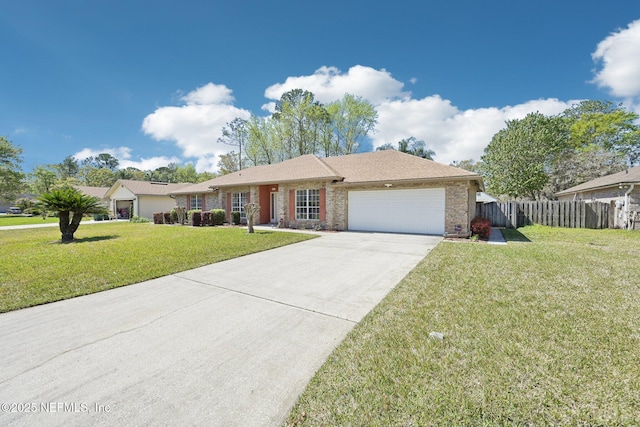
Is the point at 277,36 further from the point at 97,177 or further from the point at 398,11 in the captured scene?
the point at 97,177

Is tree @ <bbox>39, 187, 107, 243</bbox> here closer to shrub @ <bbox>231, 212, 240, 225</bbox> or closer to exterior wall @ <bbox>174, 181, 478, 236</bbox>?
shrub @ <bbox>231, 212, 240, 225</bbox>

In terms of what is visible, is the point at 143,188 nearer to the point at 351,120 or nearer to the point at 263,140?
the point at 263,140

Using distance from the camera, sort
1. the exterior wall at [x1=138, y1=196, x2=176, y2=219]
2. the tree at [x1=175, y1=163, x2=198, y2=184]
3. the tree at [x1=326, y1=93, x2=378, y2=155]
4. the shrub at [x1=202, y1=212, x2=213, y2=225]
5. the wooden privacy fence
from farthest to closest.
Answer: the tree at [x1=175, y1=163, x2=198, y2=184] → the tree at [x1=326, y1=93, x2=378, y2=155] → the exterior wall at [x1=138, y1=196, x2=176, y2=219] → the shrub at [x1=202, y1=212, x2=213, y2=225] → the wooden privacy fence

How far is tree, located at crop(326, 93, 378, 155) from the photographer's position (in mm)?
27531

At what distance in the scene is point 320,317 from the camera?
11.7 feet

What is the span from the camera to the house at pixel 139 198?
2511cm

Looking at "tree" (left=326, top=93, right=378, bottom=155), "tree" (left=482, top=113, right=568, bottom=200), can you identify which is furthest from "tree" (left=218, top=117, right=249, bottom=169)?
"tree" (left=482, top=113, right=568, bottom=200)

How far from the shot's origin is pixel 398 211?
12180mm

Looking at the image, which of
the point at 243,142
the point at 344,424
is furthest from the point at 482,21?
the point at 243,142

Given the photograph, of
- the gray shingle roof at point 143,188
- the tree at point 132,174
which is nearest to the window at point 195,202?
the gray shingle roof at point 143,188

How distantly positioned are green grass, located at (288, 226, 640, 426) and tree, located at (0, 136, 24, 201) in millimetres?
44499

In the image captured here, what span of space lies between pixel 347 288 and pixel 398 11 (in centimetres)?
1155

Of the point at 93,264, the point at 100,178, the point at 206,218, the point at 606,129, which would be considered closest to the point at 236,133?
the point at 206,218

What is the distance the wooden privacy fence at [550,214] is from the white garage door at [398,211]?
24.0 feet
